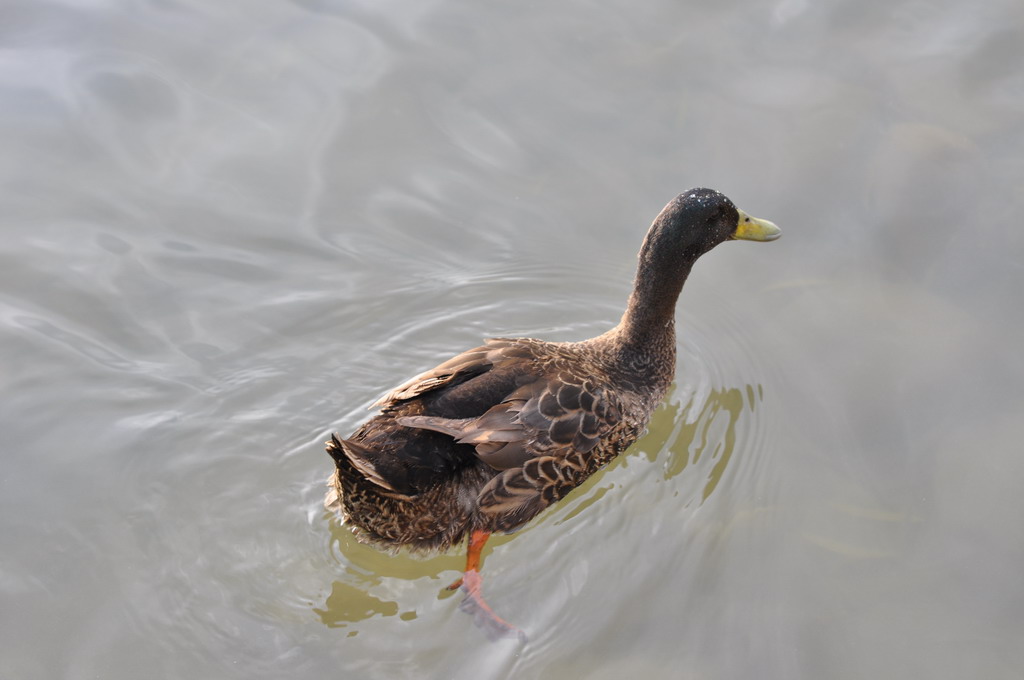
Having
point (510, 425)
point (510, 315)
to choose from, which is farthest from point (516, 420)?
point (510, 315)

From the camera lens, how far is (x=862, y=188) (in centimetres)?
679

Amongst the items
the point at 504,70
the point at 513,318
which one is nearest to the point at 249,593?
the point at 513,318

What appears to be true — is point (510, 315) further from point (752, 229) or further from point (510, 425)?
point (752, 229)

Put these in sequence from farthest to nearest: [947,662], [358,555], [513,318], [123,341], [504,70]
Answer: [504,70] < [513,318] < [123,341] < [358,555] < [947,662]

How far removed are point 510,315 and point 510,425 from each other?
4.75 feet

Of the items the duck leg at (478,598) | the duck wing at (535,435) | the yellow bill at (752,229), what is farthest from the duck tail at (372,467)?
the yellow bill at (752,229)

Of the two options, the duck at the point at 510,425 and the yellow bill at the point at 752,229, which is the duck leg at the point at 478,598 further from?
the yellow bill at the point at 752,229

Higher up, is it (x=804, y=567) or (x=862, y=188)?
(x=862, y=188)

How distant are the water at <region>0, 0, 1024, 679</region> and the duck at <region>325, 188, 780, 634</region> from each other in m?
0.18

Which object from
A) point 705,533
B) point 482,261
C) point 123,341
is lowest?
point 705,533

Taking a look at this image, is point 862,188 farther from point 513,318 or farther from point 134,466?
point 134,466

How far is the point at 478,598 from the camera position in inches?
190

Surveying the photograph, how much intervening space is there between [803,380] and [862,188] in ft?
5.31

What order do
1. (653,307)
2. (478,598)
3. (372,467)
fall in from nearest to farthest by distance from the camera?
(372,467) → (478,598) → (653,307)
